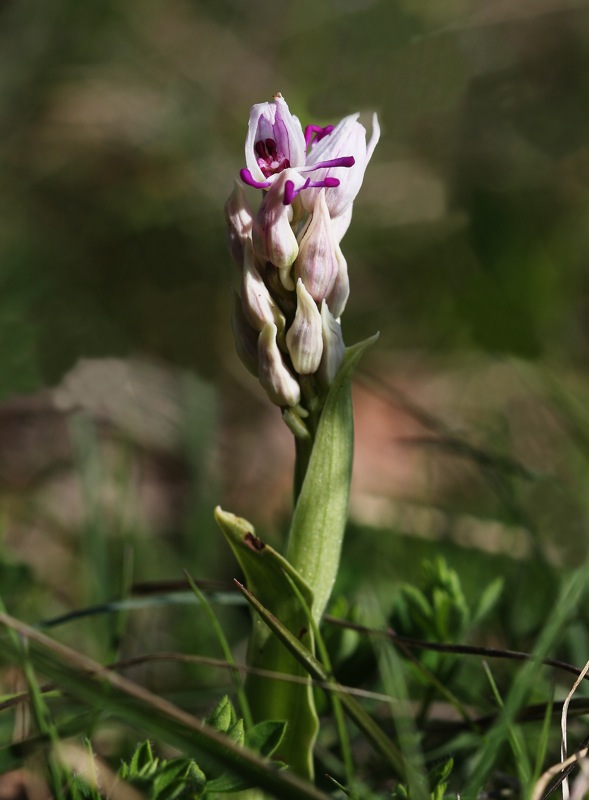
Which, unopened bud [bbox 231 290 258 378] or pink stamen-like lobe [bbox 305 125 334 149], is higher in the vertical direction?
pink stamen-like lobe [bbox 305 125 334 149]

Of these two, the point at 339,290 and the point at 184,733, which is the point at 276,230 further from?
the point at 184,733

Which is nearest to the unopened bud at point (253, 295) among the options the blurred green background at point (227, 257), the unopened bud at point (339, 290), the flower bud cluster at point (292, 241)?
the flower bud cluster at point (292, 241)

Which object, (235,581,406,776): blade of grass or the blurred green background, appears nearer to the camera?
(235,581,406,776): blade of grass

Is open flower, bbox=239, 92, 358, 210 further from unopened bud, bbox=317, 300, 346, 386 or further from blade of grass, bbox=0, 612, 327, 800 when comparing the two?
blade of grass, bbox=0, 612, 327, 800

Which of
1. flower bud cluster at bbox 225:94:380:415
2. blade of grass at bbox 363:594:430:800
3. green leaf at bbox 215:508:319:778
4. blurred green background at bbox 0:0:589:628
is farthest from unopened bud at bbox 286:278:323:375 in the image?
blurred green background at bbox 0:0:589:628

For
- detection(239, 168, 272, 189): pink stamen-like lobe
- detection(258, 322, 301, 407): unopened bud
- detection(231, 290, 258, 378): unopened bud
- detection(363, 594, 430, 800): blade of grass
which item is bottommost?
detection(363, 594, 430, 800): blade of grass
